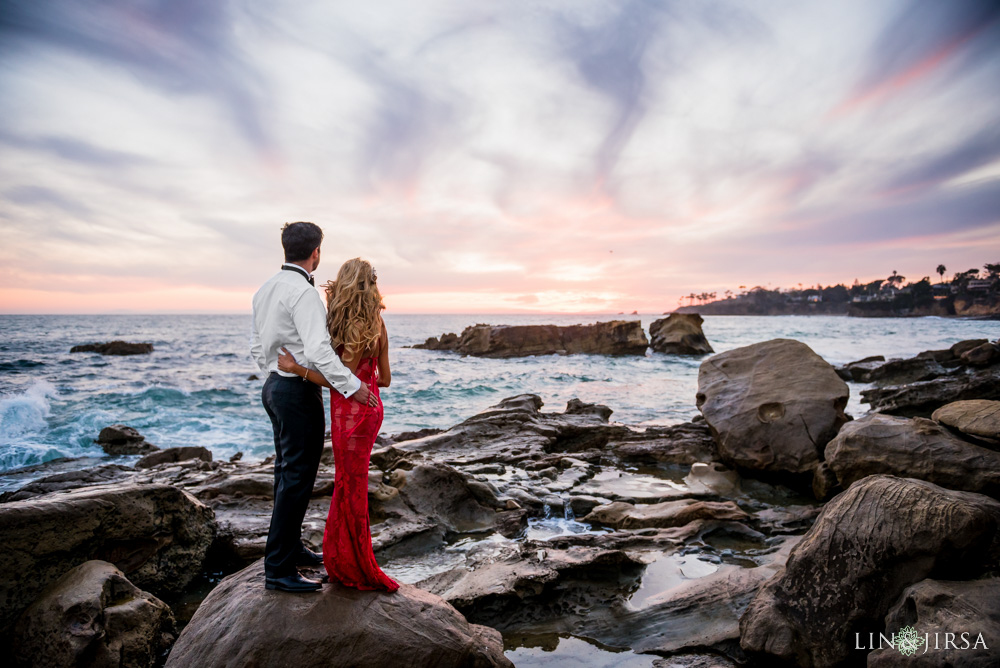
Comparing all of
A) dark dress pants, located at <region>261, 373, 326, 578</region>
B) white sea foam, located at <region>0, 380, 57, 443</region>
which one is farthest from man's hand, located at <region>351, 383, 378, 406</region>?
white sea foam, located at <region>0, 380, 57, 443</region>

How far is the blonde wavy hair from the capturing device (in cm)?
323

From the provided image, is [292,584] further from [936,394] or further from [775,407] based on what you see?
[936,394]

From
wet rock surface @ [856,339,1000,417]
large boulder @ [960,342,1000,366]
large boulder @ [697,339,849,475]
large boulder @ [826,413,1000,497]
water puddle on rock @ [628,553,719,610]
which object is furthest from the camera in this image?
large boulder @ [960,342,1000,366]

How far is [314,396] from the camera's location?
3260mm

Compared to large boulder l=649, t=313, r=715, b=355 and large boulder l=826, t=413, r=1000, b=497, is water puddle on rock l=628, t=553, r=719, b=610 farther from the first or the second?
large boulder l=649, t=313, r=715, b=355

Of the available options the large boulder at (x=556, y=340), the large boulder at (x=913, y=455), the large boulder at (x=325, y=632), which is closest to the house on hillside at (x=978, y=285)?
the large boulder at (x=556, y=340)

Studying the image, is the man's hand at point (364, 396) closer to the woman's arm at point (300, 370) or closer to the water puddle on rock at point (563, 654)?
the woman's arm at point (300, 370)

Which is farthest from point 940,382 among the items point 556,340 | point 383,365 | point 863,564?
point 556,340

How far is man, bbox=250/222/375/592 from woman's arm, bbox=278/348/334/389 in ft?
0.09

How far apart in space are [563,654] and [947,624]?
8.35 ft

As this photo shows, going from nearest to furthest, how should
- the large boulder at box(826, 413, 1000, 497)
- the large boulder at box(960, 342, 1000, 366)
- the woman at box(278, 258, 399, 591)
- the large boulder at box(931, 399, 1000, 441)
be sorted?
1. the woman at box(278, 258, 399, 591)
2. the large boulder at box(826, 413, 1000, 497)
3. the large boulder at box(931, 399, 1000, 441)
4. the large boulder at box(960, 342, 1000, 366)

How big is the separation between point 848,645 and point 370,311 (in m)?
3.89

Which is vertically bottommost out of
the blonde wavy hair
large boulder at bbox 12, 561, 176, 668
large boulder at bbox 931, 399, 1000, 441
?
large boulder at bbox 12, 561, 176, 668

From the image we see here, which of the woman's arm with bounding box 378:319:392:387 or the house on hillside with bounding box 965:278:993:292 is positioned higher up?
the house on hillside with bounding box 965:278:993:292
